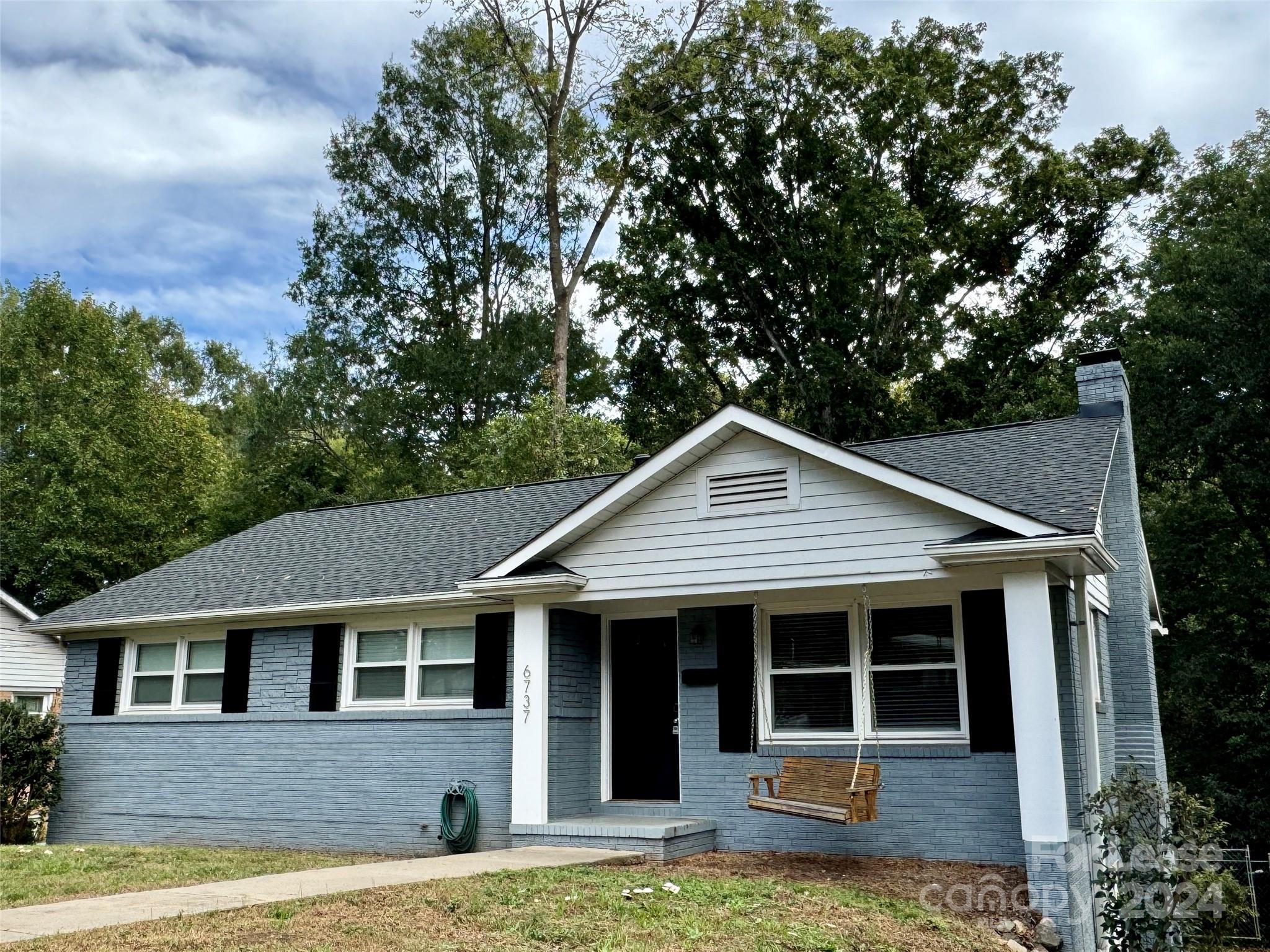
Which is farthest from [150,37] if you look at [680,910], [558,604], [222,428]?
[222,428]

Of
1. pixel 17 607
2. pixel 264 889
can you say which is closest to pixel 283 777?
pixel 264 889

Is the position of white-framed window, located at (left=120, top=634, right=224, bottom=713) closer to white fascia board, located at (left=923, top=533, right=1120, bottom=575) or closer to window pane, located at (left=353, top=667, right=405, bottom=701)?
window pane, located at (left=353, top=667, right=405, bottom=701)

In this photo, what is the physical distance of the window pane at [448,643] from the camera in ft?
39.9

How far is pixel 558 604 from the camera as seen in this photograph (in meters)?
11.1

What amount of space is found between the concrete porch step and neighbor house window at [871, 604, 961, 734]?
2070 millimetres

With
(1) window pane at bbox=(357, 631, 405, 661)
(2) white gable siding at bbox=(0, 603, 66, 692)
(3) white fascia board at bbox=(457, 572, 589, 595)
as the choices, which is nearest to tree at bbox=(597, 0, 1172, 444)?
(2) white gable siding at bbox=(0, 603, 66, 692)

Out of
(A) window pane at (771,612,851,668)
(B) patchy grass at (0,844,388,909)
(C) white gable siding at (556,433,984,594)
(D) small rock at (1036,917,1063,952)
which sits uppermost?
(C) white gable siding at (556,433,984,594)

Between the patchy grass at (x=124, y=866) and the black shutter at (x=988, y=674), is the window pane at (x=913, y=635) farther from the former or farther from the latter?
the patchy grass at (x=124, y=866)

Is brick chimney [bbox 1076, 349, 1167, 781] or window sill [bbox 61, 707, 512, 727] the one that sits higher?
brick chimney [bbox 1076, 349, 1167, 781]

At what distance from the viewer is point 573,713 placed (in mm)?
11414

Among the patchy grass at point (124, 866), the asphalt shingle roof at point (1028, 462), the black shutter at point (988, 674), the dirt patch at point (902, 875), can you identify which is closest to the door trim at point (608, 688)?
the dirt patch at point (902, 875)

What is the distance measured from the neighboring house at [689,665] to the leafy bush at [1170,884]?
0.53m

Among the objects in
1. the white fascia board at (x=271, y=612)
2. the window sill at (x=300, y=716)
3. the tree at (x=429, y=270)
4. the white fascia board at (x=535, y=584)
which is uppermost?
the tree at (x=429, y=270)

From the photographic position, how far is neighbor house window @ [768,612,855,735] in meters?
10.6
